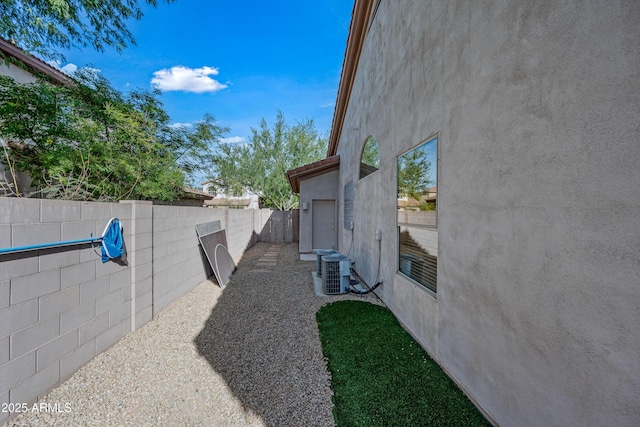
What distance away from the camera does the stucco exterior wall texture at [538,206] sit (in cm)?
123

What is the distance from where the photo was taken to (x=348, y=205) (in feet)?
26.3

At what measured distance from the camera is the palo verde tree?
15.7 feet

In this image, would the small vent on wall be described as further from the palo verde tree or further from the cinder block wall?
the palo verde tree

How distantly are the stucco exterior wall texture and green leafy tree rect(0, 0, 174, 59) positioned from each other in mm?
5146

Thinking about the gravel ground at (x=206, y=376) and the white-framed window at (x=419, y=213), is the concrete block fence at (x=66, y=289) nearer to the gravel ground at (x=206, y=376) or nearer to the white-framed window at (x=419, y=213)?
the gravel ground at (x=206, y=376)

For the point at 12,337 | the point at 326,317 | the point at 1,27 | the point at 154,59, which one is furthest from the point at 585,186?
the point at 154,59

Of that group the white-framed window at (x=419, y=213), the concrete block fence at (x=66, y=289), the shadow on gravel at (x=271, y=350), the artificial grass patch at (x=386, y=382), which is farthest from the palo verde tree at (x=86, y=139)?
the white-framed window at (x=419, y=213)

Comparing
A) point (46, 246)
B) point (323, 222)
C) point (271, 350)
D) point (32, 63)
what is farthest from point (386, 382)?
point (32, 63)

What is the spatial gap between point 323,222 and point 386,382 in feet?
26.6

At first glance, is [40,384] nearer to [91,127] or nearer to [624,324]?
[624,324]

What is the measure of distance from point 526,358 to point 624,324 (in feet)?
2.22

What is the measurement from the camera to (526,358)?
1722 millimetres

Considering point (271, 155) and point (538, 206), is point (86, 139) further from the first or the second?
point (271, 155)

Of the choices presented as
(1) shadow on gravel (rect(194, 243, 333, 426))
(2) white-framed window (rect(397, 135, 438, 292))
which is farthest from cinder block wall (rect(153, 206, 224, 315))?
(2) white-framed window (rect(397, 135, 438, 292))
